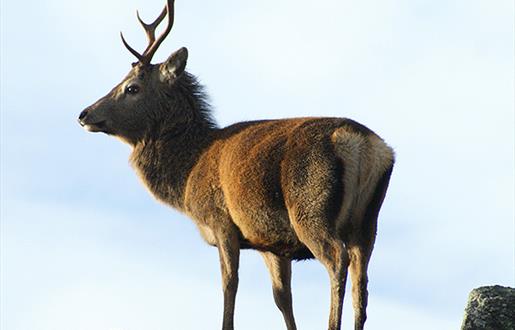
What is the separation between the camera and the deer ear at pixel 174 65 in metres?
14.6

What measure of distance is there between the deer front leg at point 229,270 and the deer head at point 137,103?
2368 mm

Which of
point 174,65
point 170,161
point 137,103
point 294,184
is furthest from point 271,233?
point 174,65

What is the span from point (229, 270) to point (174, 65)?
309 centimetres

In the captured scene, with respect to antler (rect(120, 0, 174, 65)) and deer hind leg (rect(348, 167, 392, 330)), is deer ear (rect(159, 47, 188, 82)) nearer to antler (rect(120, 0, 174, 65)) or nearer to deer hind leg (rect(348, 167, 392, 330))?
antler (rect(120, 0, 174, 65))

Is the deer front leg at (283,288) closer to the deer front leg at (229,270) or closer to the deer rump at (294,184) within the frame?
the deer rump at (294,184)

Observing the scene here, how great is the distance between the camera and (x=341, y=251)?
11.6 metres

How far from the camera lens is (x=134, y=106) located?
572 inches

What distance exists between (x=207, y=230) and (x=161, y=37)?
2980 mm

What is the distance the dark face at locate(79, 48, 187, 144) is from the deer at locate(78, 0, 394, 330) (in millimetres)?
13

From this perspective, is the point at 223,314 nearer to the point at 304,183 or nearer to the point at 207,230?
the point at 207,230

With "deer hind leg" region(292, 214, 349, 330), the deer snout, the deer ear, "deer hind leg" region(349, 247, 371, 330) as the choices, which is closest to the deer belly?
"deer hind leg" region(292, 214, 349, 330)

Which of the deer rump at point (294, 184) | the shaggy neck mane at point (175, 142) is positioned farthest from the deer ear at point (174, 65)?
the deer rump at point (294, 184)

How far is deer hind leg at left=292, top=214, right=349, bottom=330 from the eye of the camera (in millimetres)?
11617

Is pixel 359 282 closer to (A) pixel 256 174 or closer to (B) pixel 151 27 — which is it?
(A) pixel 256 174
